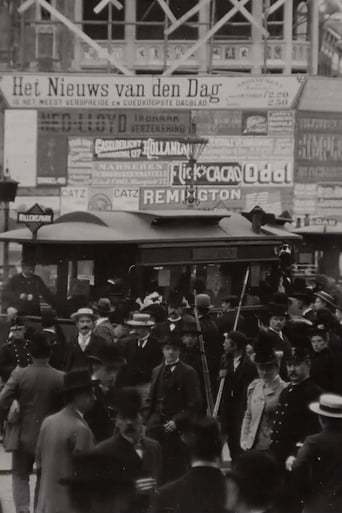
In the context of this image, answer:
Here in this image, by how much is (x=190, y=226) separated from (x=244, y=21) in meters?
37.1

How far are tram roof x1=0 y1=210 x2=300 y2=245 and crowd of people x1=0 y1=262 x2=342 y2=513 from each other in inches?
99.6

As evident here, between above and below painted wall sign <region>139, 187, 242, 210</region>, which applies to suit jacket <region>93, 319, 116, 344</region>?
above

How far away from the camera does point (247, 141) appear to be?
48.9 m

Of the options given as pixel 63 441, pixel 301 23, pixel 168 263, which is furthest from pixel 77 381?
pixel 301 23

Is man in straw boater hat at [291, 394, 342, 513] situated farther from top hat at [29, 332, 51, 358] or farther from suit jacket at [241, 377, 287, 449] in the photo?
top hat at [29, 332, 51, 358]

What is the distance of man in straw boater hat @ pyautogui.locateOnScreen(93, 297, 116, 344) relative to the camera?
44.4 ft

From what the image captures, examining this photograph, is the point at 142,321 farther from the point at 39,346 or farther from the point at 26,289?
the point at 39,346

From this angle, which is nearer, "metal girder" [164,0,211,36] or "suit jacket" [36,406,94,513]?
"suit jacket" [36,406,94,513]

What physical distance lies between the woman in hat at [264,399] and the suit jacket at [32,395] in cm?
141

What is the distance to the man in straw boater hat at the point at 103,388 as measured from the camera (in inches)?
389

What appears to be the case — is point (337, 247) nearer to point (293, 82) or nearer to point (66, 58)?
point (293, 82)

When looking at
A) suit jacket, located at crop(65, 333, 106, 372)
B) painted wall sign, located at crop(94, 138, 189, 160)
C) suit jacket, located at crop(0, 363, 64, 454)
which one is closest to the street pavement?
suit jacket, located at crop(65, 333, 106, 372)

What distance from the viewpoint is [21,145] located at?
4878 cm

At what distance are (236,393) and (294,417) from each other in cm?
247
